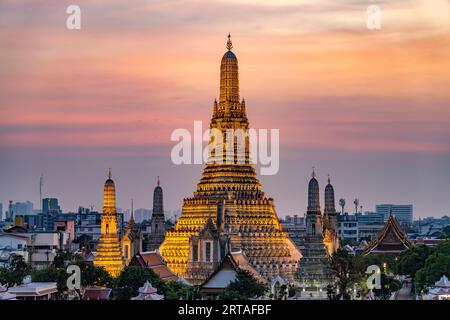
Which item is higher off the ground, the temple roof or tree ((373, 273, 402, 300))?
the temple roof

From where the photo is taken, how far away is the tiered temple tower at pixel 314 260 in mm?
69062

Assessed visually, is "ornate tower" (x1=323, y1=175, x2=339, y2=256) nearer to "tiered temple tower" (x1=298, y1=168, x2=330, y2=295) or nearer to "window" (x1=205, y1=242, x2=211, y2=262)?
"tiered temple tower" (x1=298, y1=168, x2=330, y2=295)

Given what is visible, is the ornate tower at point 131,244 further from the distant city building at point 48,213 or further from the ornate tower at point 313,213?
the distant city building at point 48,213

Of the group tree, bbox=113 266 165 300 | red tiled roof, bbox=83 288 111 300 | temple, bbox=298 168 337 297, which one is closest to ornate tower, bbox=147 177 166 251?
temple, bbox=298 168 337 297

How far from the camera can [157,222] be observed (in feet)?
278


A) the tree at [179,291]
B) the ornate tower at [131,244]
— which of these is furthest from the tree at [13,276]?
the ornate tower at [131,244]

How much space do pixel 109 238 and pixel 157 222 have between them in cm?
1181

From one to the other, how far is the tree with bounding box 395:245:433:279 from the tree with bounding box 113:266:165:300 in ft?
46.5

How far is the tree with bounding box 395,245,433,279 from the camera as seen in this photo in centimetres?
6994

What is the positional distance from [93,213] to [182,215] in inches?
3275

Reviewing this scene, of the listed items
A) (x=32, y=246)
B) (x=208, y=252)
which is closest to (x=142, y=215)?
(x=32, y=246)
